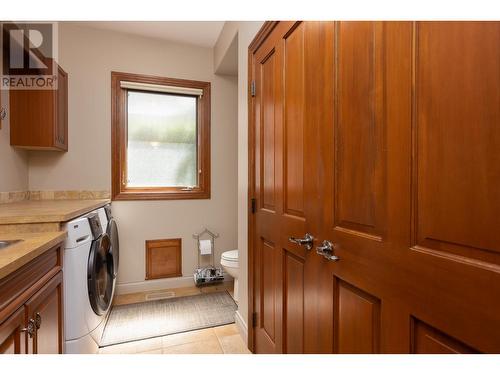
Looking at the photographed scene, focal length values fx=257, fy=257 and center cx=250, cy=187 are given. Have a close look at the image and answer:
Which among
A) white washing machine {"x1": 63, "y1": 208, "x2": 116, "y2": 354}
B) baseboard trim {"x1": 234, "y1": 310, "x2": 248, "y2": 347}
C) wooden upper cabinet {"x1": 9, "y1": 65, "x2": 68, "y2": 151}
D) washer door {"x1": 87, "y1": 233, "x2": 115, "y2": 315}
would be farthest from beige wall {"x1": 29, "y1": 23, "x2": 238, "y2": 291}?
baseboard trim {"x1": 234, "y1": 310, "x2": 248, "y2": 347}

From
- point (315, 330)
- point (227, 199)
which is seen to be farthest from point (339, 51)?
point (227, 199)

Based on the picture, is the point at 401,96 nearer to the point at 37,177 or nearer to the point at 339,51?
the point at 339,51

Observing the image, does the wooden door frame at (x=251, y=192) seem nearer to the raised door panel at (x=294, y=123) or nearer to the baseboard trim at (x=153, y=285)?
the raised door panel at (x=294, y=123)

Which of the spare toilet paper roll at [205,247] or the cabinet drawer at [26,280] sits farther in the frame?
the spare toilet paper roll at [205,247]

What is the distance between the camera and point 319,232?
1.04m

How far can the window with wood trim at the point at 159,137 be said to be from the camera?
2.68m

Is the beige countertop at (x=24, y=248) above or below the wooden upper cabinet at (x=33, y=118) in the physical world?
below

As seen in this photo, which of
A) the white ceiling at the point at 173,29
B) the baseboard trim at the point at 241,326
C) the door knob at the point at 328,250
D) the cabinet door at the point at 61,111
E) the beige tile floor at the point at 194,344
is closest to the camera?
the door knob at the point at 328,250


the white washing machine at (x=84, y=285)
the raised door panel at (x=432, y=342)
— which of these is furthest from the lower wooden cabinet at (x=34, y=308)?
the raised door panel at (x=432, y=342)

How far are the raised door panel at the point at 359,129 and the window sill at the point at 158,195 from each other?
221 cm

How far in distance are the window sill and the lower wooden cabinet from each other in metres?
1.43

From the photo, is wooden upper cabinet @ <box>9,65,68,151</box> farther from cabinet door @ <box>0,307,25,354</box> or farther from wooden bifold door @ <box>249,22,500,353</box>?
wooden bifold door @ <box>249,22,500,353</box>

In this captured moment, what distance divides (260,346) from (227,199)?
1.71 metres

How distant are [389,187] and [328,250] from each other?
36 centimetres
